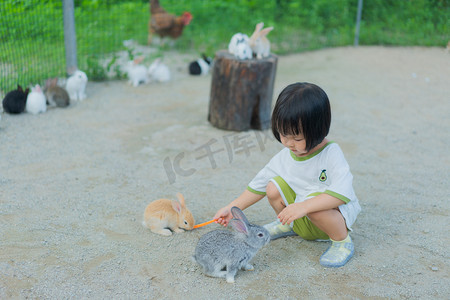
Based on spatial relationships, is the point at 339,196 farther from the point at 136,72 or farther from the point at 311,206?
the point at 136,72

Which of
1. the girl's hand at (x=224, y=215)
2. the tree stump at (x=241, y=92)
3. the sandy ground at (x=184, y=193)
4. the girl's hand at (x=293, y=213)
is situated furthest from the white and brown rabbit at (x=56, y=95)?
the girl's hand at (x=293, y=213)

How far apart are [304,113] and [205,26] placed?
275 inches

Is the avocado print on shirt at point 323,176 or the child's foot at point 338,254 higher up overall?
the avocado print on shirt at point 323,176

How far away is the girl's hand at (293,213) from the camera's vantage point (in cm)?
261

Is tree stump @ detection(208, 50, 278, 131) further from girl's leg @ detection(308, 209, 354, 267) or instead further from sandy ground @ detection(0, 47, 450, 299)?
girl's leg @ detection(308, 209, 354, 267)

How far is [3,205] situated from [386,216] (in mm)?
2719

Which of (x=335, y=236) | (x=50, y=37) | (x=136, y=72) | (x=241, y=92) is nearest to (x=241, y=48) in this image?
(x=241, y=92)

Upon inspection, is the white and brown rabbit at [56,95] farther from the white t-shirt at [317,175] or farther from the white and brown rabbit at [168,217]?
the white t-shirt at [317,175]

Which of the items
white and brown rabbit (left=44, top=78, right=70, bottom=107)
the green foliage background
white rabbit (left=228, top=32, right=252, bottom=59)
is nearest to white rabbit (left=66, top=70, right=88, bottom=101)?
white and brown rabbit (left=44, top=78, right=70, bottom=107)

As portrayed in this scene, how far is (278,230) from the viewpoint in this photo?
3.10 metres

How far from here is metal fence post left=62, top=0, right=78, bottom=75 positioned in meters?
6.38

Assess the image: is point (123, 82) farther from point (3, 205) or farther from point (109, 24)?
point (3, 205)

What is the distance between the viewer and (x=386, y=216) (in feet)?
11.2

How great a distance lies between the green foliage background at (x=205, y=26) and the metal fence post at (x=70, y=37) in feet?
0.45
